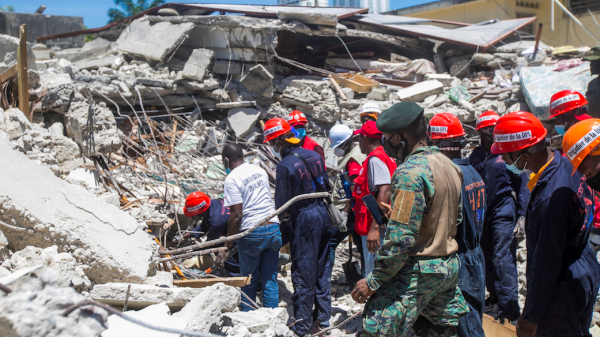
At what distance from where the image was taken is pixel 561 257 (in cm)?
214

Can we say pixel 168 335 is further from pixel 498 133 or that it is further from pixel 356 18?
pixel 356 18

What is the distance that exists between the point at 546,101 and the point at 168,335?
7.12 meters

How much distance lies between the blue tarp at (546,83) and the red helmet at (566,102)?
2.50m

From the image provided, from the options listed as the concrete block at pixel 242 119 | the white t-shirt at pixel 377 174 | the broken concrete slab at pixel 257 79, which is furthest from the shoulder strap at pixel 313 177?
the broken concrete slab at pixel 257 79

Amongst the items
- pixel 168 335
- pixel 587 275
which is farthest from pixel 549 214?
pixel 168 335

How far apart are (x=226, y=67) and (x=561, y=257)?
699 cm

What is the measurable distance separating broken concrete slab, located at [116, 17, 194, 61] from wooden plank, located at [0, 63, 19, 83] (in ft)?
11.7

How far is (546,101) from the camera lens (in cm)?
694

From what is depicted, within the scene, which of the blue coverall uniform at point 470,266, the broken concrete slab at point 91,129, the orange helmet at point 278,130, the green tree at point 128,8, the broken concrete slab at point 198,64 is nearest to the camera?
the blue coverall uniform at point 470,266

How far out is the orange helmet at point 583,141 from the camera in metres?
1.95

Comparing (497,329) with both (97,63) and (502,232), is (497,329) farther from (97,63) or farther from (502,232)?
(97,63)

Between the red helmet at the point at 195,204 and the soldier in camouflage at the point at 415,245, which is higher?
the soldier in camouflage at the point at 415,245

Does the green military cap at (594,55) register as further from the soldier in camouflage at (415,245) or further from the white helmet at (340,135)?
the soldier in camouflage at (415,245)

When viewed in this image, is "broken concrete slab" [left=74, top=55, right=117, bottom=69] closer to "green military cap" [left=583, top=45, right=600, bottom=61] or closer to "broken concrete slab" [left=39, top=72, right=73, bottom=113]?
"broken concrete slab" [left=39, top=72, right=73, bottom=113]
